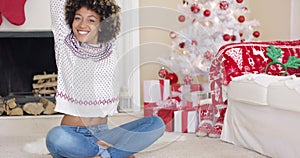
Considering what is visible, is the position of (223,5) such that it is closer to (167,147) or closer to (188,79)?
(167,147)

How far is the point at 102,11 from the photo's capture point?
162cm

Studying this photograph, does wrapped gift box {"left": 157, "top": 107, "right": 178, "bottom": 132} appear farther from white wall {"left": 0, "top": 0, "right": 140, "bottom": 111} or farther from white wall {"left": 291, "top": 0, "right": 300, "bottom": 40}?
white wall {"left": 291, "top": 0, "right": 300, "bottom": 40}

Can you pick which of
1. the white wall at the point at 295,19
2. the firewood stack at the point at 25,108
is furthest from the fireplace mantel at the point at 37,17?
the white wall at the point at 295,19

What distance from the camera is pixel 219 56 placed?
252 centimetres

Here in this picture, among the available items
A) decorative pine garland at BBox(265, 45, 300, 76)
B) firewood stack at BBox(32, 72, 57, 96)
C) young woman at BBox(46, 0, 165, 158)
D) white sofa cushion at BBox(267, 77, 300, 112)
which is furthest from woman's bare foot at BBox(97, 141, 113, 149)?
firewood stack at BBox(32, 72, 57, 96)

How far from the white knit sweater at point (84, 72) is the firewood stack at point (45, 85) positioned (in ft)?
5.22

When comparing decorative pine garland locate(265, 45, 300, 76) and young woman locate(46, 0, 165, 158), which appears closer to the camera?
young woman locate(46, 0, 165, 158)

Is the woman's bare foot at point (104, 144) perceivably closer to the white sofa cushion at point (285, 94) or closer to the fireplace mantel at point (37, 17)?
the white sofa cushion at point (285, 94)

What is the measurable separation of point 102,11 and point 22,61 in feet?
6.22

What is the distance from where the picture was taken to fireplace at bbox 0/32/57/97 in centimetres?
330

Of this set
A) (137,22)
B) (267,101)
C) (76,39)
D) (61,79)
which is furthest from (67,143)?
(267,101)

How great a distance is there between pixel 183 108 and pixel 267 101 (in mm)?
452

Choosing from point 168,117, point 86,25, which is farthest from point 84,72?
point 168,117

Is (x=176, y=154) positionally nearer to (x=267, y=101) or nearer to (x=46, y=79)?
(x=267, y=101)
